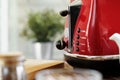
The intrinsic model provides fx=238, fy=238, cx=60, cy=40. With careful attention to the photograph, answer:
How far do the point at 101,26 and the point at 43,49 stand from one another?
1.73m

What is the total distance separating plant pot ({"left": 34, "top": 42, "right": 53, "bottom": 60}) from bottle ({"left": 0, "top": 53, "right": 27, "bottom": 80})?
192cm

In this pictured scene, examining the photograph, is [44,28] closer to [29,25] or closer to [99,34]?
[29,25]

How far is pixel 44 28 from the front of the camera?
7.75ft

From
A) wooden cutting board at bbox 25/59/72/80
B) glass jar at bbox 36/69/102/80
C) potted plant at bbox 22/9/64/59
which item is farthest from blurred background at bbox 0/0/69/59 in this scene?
glass jar at bbox 36/69/102/80

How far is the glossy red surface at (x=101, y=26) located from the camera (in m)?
0.69

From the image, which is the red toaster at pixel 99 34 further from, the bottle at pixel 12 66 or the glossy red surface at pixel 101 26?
the bottle at pixel 12 66

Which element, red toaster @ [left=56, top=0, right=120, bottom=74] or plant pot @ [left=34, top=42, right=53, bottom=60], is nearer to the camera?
red toaster @ [left=56, top=0, right=120, bottom=74]

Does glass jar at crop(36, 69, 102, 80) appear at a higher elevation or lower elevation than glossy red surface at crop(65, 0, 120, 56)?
lower

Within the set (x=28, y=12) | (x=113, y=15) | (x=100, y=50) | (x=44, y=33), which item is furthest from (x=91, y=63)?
(x=28, y=12)

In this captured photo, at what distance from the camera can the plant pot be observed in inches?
93.8

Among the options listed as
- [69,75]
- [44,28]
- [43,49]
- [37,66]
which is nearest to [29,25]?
[44,28]

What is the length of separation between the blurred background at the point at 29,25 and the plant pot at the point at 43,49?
10 mm

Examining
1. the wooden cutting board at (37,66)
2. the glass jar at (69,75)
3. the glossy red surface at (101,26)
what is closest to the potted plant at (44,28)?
the wooden cutting board at (37,66)

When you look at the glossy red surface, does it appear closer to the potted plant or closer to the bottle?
the bottle
